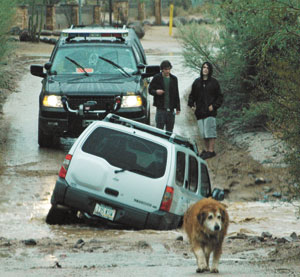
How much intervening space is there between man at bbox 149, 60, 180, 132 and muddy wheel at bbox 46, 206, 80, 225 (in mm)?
4303

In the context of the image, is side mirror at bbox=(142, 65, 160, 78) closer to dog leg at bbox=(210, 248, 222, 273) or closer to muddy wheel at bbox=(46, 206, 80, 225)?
muddy wheel at bbox=(46, 206, 80, 225)

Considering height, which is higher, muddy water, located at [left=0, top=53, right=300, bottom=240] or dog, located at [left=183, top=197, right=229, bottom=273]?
dog, located at [left=183, top=197, right=229, bottom=273]

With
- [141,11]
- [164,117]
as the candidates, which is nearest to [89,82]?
[164,117]

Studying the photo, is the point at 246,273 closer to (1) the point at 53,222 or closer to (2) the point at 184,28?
(1) the point at 53,222

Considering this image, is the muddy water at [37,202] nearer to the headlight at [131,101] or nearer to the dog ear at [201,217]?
the headlight at [131,101]

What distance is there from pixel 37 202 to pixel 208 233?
5.50 metres

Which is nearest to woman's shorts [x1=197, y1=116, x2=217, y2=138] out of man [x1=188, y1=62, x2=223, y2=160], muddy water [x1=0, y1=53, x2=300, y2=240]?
man [x1=188, y1=62, x2=223, y2=160]

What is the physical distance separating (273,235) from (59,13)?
42626 mm

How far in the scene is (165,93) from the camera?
49.7 ft

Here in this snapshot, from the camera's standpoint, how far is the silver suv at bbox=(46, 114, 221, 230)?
33.8ft

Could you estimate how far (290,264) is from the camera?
8250 mm

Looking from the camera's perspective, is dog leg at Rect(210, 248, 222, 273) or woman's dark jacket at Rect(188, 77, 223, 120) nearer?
dog leg at Rect(210, 248, 222, 273)

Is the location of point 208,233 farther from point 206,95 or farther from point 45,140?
point 45,140

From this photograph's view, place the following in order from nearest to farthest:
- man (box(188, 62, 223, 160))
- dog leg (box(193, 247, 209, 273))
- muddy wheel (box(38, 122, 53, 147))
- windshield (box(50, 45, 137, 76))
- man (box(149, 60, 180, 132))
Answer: dog leg (box(193, 247, 209, 273))
man (box(188, 62, 223, 160))
man (box(149, 60, 180, 132))
windshield (box(50, 45, 137, 76))
muddy wheel (box(38, 122, 53, 147))
